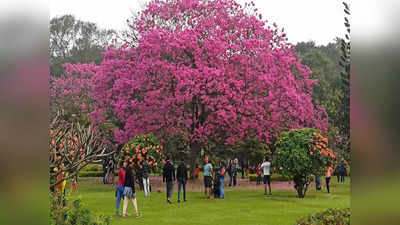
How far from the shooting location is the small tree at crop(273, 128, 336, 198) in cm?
1473

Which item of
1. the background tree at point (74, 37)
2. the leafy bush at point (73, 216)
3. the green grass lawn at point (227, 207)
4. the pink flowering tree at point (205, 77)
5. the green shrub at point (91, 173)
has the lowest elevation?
the green grass lawn at point (227, 207)

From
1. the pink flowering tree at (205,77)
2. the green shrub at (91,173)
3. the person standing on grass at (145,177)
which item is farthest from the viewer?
the green shrub at (91,173)

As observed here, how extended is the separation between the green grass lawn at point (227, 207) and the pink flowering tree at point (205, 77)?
311 centimetres

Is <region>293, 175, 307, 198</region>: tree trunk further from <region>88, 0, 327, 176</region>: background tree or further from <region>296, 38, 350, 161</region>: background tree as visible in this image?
<region>296, 38, 350, 161</region>: background tree

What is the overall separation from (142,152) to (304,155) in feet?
18.7

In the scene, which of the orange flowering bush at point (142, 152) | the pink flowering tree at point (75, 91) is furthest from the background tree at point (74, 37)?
the orange flowering bush at point (142, 152)

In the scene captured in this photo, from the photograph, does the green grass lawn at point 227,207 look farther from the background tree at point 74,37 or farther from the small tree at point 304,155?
the background tree at point 74,37

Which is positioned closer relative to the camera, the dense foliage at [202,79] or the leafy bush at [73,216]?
the leafy bush at [73,216]

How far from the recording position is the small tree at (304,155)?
14.7m

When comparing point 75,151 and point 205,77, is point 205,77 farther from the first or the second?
point 75,151
